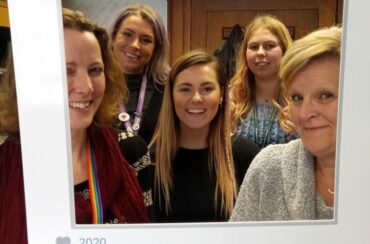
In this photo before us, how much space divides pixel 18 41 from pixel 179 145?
30 cm

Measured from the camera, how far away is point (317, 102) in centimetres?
53

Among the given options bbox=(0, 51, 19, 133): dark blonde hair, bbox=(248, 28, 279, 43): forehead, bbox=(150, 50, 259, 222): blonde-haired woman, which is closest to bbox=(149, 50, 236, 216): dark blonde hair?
bbox=(150, 50, 259, 222): blonde-haired woman

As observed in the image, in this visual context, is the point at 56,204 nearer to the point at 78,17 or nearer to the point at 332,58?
the point at 78,17

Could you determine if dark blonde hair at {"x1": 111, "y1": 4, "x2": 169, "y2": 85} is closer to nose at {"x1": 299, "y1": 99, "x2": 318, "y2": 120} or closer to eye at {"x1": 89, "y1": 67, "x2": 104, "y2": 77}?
eye at {"x1": 89, "y1": 67, "x2": 104, "y2": 77}

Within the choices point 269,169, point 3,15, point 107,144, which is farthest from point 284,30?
point 3,15

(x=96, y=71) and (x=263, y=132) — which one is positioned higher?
(x=96, y=71)

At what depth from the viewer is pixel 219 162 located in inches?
22.1

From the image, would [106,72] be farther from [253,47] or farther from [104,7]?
[253,47]

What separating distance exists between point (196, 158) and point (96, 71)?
0.71ft

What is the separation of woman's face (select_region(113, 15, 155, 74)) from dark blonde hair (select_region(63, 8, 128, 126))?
13 millimetres

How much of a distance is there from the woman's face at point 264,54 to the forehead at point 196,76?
0.07 m

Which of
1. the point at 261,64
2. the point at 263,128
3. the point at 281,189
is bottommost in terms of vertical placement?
the point at 281,189

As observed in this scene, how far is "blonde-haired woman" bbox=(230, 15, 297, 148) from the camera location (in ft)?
1.72

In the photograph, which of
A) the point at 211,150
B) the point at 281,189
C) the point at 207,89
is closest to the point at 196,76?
the point at 207,89
